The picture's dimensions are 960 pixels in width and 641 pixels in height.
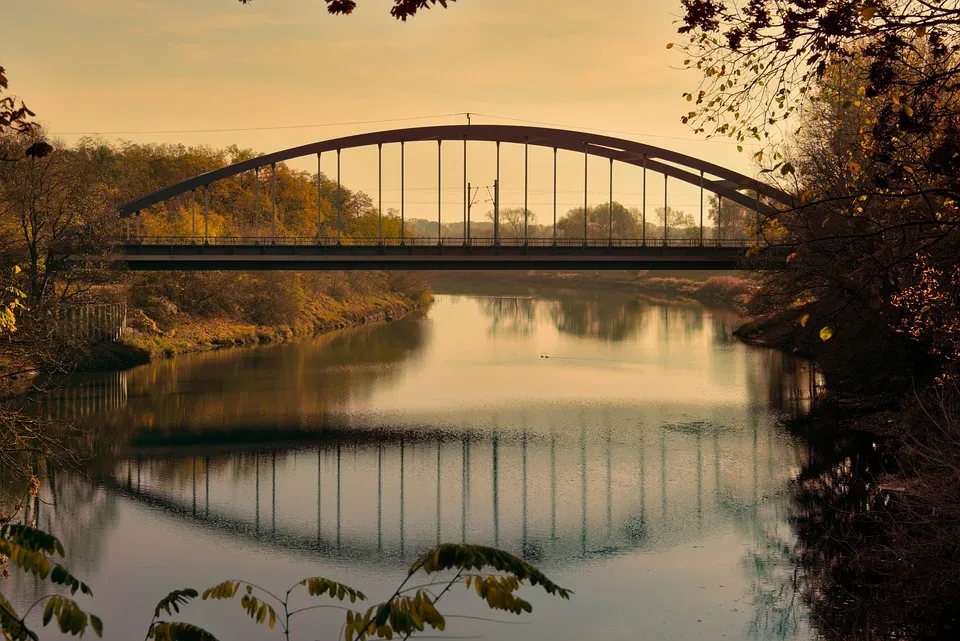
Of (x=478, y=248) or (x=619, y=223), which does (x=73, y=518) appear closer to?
(x=478, y=248)

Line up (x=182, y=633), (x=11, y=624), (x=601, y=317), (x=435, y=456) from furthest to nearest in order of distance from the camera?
(x=601, y=317), (x=435, y=456), (x=182, y=633), (x=11, y=624)

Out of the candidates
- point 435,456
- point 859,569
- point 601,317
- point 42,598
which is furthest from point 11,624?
point 601,317

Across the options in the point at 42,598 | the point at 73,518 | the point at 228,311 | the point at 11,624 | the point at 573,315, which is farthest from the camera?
the point at 573,315

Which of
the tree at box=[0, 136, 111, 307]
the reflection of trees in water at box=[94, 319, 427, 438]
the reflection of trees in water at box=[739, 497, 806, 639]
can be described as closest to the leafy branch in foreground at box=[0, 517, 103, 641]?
the reflection of trees in water at box=[739, 497, 806, 639]

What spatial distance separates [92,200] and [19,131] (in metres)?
31.3

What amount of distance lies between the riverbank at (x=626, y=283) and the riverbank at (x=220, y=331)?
23.5m

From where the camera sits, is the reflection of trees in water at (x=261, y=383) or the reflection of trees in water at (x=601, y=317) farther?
the reflection of trees in water at (x=601, y=317)

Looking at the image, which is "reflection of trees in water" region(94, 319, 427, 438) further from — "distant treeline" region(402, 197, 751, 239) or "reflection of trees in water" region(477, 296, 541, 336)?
"distant treeline" region(402, 197, 751, 239)

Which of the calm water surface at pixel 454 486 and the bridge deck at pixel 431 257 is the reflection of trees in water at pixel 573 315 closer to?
the bridge deck at pixel 431 257

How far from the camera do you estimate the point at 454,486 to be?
2212 centimetres

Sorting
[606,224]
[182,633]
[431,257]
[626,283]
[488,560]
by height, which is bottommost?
[182,633]

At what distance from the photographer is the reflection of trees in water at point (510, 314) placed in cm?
5722

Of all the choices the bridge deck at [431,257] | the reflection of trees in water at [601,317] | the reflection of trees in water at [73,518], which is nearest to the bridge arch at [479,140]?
the bridge deck at [431,257]

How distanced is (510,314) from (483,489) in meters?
46.3
